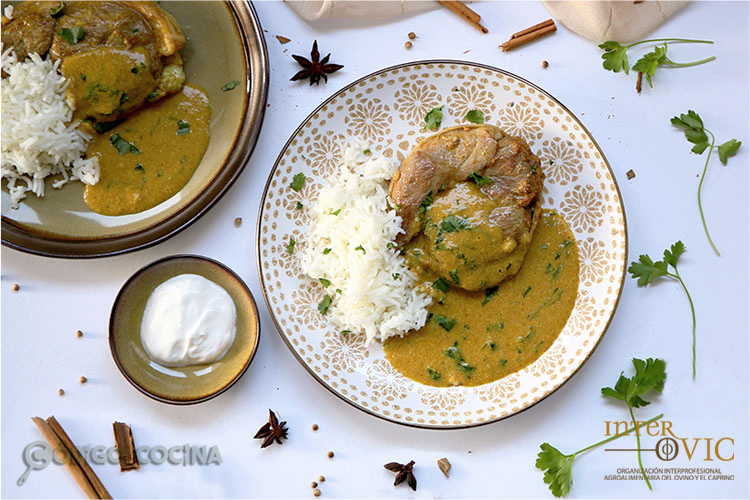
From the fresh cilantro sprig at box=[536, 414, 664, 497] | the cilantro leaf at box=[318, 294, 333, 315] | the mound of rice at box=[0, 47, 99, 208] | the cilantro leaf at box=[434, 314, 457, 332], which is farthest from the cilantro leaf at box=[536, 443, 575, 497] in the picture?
the mound of rice at box=[0, 47, 99, 208]

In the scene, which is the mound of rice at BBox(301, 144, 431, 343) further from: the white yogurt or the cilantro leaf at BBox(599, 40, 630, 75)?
the cilantro leaf at BBox(599, 40, 630, 75)

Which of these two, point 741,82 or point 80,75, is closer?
point 80,75

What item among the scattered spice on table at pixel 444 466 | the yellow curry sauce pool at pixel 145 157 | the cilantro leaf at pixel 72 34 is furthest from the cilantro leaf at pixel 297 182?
the scattered spice on table at pixel 444 466

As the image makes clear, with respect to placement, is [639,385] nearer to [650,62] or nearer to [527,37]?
[650,62]

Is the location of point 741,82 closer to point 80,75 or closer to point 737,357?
point 737,357

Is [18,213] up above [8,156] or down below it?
below

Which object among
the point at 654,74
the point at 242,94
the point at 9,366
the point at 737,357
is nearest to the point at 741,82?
the point at 654,74
